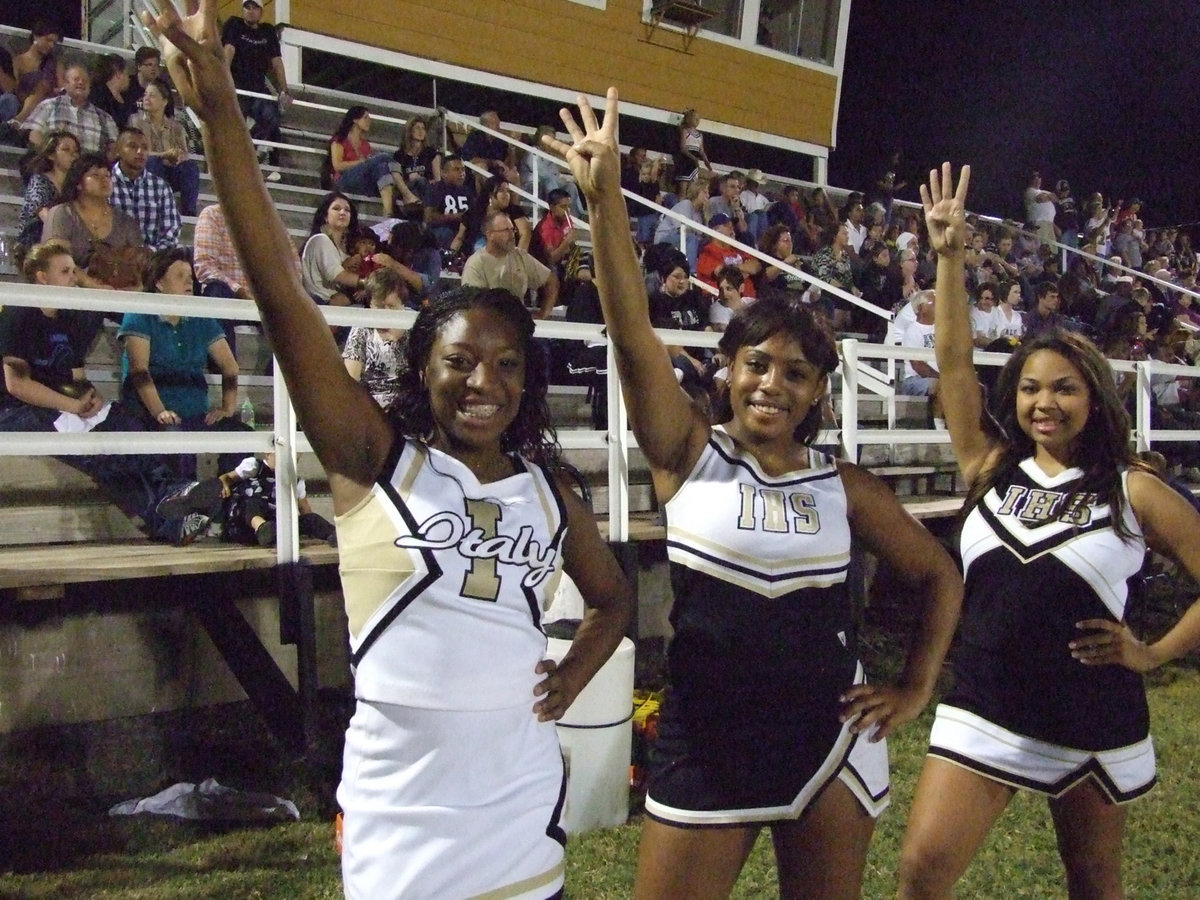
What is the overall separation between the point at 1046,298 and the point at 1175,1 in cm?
1444

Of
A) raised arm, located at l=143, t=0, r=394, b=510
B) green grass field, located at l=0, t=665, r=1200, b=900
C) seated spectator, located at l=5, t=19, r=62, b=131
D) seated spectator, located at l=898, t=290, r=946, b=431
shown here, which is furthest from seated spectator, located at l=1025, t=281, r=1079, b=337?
raised arm, located at l=143, t=0, r=394, b=510

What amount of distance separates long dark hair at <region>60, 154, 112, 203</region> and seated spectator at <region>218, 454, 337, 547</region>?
2345 millimetres

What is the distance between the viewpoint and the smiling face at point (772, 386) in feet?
7.84

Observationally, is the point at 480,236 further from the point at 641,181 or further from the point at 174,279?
the point at 174,279

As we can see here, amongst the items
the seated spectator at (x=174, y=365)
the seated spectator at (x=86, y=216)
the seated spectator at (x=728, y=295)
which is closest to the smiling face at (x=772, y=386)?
the seated spectator at (x=174, y=365)

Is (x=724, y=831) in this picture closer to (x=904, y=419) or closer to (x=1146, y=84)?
(x=904, y=419)

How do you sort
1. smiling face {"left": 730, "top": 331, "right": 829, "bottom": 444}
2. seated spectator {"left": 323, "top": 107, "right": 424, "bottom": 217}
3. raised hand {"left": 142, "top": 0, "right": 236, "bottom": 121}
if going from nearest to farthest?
1. raised hand {"left": 142, "top": 0, "right": 236, "bottom": 121}
2. smiling face {"left": 730, "top": 331, "right": 829, "bottom": 444}
3. seated spectator {"left": 323, "top": 107, "right": 424, "bottom": 217}

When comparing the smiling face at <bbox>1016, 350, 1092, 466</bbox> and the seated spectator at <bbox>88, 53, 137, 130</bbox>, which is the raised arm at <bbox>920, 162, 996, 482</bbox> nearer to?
the smiling face at <bbox>1016, 350, 1092, 466</bbox>

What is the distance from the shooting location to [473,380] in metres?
2.02

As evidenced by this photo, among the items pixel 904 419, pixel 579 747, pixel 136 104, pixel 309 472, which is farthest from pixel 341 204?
pixel 904 419

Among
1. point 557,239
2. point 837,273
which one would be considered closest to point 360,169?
point 557,239

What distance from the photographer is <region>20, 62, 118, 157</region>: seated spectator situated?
7.99 metres

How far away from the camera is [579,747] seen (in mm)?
4121

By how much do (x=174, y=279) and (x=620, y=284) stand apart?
153 inches
